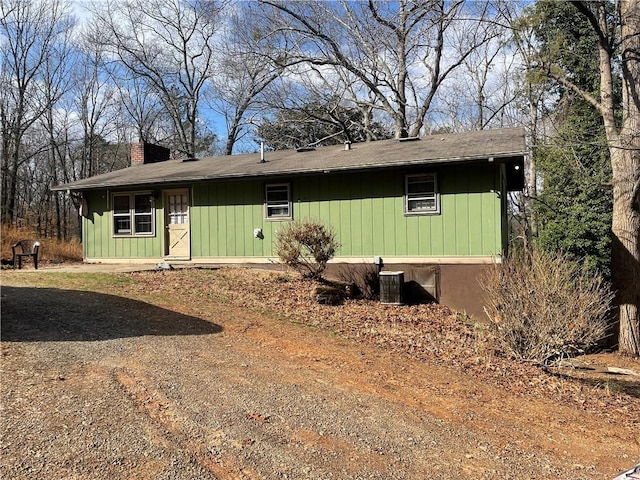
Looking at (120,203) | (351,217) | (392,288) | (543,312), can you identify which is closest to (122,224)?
(120,203)

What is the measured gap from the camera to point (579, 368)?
28.6ft

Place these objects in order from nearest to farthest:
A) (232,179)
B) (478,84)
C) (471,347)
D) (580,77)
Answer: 1. (471,347)
2. (232,179)
3. (580,77)
4. (478,84)

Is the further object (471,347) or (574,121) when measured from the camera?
(574,121)

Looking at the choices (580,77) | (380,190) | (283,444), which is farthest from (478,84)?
(283,444)

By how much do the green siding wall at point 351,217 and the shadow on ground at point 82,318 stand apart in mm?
4254

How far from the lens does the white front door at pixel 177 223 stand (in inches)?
525

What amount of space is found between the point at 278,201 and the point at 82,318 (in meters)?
6.15

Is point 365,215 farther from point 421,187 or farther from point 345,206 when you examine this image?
point 421,187

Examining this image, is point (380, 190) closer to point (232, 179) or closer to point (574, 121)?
point (232, 179)

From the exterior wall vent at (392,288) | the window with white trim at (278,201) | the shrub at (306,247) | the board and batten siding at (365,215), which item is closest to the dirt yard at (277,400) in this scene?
the exterior wall vent at (392,288)

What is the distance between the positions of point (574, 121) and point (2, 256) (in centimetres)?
2136

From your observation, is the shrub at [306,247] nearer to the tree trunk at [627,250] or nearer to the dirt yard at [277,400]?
the dirt yard at [277,400]

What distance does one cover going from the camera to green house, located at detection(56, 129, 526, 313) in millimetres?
10445

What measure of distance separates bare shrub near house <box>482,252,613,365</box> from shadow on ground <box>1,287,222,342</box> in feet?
14.9
